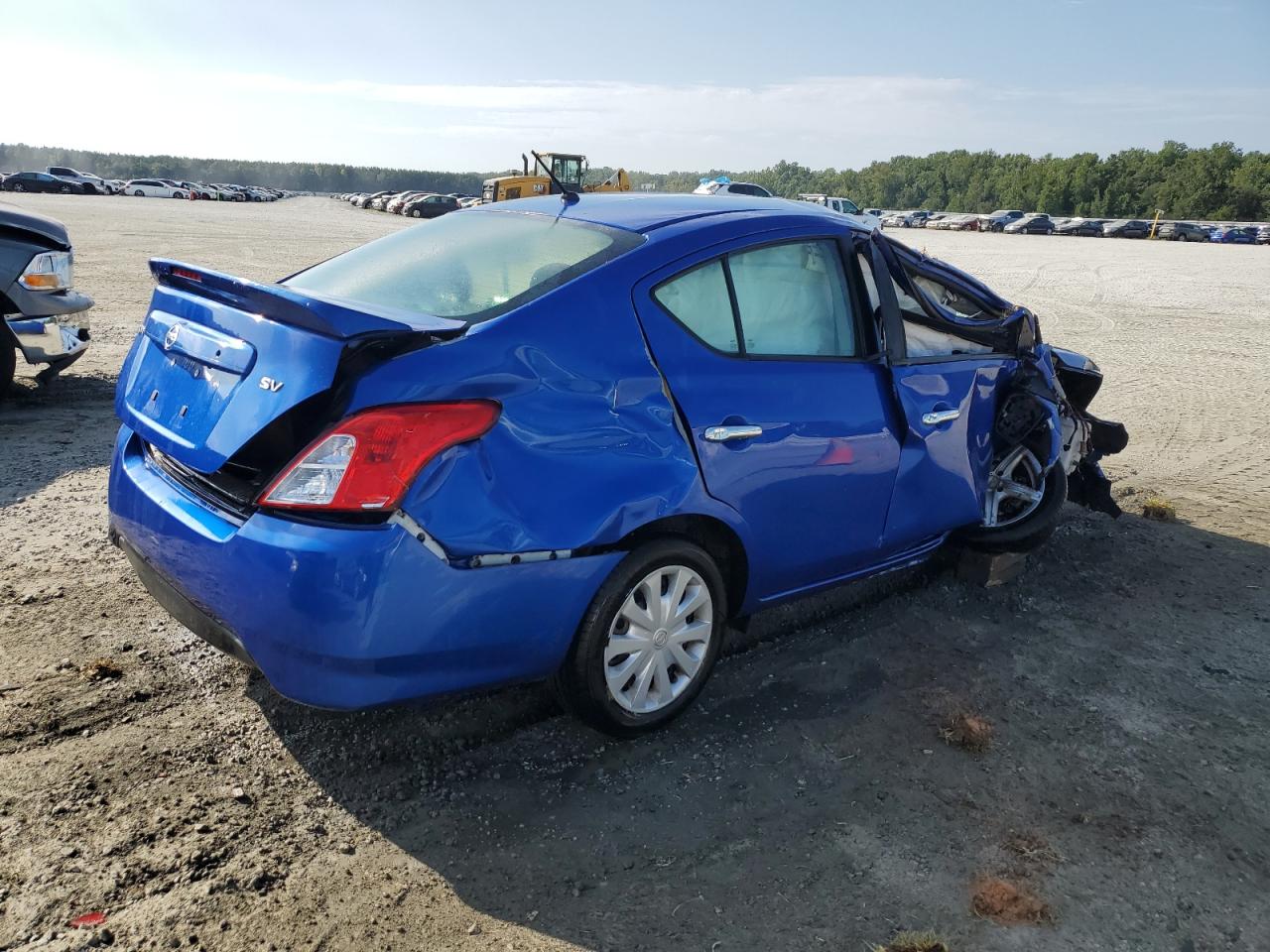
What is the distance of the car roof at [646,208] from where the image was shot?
329cm

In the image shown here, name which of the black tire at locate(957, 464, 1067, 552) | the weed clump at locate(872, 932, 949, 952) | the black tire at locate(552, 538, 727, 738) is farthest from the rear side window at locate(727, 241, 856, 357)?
the weed clump at locate(872, 932, 949, 952)

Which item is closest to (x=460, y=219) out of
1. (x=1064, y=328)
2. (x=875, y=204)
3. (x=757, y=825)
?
(x=757, y=825)

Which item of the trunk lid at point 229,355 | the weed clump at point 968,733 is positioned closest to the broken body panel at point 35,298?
the trunk lid at point 229,355

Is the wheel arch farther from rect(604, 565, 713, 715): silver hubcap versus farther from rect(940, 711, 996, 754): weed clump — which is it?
rect(940, 711, 996, 754): weed clump

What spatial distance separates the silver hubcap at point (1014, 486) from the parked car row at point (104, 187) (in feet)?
211

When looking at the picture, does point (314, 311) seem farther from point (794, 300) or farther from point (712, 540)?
point (794, 300)

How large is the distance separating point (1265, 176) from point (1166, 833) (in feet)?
363

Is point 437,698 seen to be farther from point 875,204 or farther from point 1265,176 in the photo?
point 875,204

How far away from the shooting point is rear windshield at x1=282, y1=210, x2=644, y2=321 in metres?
2.93

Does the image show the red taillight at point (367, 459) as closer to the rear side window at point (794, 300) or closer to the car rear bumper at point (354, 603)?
the car rear bumper at point (354, 603)

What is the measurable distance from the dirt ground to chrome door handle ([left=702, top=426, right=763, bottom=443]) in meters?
1.01

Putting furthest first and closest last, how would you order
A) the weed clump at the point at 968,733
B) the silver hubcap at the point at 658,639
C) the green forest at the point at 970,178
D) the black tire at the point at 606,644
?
→ the green forest at the point at 970,178
the weed clump at the point at 968,733
the silver hubcap at the point at 658,639
the black tire at the point at 606,644

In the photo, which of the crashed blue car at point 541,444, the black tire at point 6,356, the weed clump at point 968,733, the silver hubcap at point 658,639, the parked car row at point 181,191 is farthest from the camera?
the parked car row at point 181,191

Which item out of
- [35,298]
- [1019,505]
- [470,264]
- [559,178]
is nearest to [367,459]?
[470,264]
